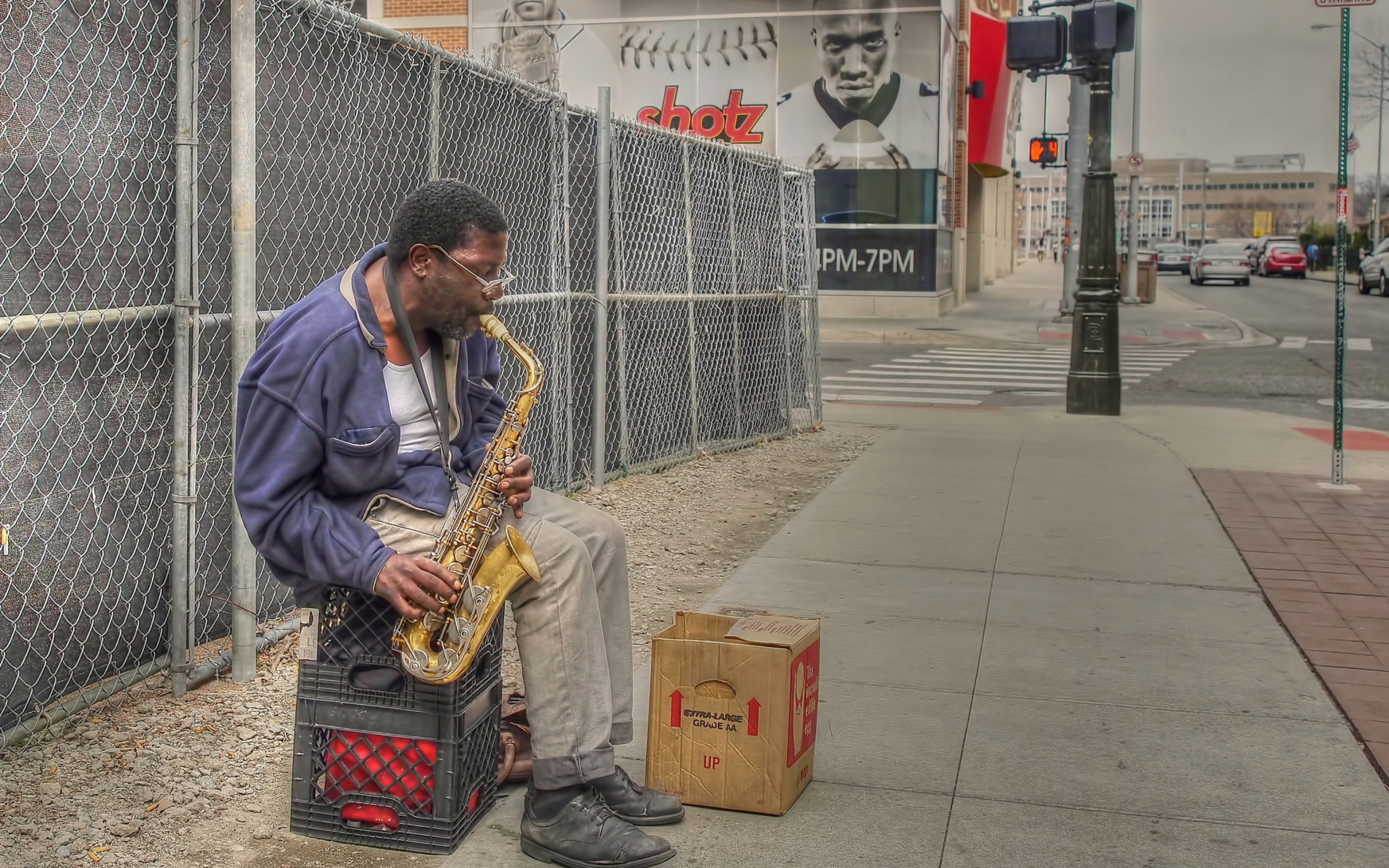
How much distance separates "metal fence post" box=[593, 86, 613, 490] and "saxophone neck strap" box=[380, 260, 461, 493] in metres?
4.71

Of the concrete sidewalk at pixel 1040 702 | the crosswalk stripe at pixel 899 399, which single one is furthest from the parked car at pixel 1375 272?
the concrete sidewalk at pixel 1040 702

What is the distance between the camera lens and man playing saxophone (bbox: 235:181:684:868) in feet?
10.6

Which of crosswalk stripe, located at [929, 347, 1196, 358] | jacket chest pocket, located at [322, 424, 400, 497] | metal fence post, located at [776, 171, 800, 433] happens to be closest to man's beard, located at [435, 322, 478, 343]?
jacket chest pocket, located at [322, 424, 400, 497]

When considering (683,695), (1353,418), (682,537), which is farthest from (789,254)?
(683,695)

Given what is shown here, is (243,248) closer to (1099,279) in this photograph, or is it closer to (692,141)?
(692,141)

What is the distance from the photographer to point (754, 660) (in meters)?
3.66

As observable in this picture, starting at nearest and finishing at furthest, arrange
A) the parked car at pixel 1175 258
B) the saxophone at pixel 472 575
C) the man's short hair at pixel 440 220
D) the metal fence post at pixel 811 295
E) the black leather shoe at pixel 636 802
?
the saxophone at pixel 472 575 < the man's short hair at pixel 440 220 < the black leather shoe at pixel 636 802 < the metal fence post at pixel 811 295 < the parked car at pixel 1175 258

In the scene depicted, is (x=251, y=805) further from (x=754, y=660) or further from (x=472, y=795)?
(x=754, y=660)

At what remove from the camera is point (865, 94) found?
27.3m

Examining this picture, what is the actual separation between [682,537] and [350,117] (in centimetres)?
300

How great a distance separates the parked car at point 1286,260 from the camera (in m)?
57.8

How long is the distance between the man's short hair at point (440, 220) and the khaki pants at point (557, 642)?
2.13 feet

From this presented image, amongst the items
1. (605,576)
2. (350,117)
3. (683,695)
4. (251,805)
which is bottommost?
(251,805)

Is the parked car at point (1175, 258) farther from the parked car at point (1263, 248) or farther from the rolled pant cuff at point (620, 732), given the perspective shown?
the rolled pant cuff at point (620, 732)
